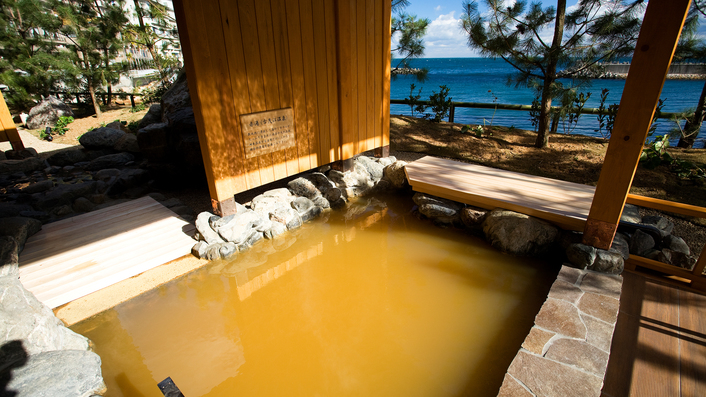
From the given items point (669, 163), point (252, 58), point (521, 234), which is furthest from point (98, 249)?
point (669, 163)

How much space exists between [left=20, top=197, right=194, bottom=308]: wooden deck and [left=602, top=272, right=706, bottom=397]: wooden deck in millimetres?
3878

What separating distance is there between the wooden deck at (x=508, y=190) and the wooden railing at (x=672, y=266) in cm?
49

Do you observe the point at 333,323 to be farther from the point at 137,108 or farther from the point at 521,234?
the point at 137,108

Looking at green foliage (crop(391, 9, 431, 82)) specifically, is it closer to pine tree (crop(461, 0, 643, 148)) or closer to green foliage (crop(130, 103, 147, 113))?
pine tree (crop(461, 0, 643, 148))

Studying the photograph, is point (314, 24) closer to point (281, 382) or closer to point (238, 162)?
point (238, 162)

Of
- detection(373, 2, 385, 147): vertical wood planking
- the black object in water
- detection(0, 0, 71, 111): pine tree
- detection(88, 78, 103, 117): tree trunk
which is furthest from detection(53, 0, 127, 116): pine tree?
the black object in water

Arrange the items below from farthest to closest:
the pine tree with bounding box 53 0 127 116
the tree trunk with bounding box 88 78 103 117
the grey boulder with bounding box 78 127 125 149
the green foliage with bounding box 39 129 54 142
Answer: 1. the tree trunk with bounding box 88 78 103 117
2. the pine tree with bounding box 53 0 127 116
3. the green foliage with bounding box 39 129 54 142
4. the grey boulder with bounding box 78 127 125 149

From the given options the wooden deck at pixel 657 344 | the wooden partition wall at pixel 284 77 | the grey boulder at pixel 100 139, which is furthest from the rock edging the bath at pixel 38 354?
the grey boulder at pixel 100 139

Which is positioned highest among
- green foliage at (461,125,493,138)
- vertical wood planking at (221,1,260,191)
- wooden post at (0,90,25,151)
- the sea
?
vertical wood planking at (221,1,260,191)

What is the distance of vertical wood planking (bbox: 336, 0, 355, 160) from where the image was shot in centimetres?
437

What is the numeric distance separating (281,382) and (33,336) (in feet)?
5.34

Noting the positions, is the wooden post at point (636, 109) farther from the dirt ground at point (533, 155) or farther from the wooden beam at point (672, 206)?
the dirt ground at point (533, 155)

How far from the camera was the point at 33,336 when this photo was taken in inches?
84.0

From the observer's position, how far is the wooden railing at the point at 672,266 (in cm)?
267
